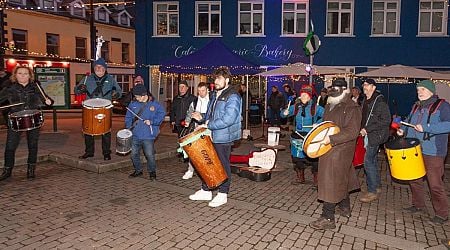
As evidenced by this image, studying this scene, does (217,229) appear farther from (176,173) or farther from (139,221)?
(176,173)

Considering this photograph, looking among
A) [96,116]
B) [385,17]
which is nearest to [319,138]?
[96,116]

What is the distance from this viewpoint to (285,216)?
18.2 feet

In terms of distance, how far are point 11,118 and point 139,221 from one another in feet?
10.5

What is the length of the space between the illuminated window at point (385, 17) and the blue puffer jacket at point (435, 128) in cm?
1555

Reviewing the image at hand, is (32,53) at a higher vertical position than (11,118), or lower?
higher

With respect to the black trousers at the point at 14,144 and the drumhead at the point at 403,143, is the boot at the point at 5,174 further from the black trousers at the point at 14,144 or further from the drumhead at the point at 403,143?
the drumhead at the point at 403,143

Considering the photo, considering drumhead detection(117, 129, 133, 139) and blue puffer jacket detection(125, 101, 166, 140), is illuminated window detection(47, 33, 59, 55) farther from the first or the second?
blue puffer jacket detection(125, 101, 166, 140)

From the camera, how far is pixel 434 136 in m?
5.16

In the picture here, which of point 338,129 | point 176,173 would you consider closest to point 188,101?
point 176,173

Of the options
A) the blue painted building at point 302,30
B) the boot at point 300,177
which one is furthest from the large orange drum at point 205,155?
the blue painted building at point 302,30

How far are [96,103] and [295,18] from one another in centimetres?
1427

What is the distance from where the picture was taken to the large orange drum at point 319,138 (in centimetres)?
475

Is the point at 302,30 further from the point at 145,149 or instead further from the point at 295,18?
the point at 145,149

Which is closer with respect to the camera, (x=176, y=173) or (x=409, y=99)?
(x=176, y=173)
